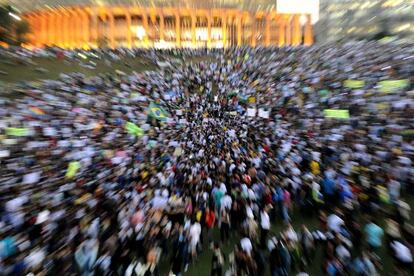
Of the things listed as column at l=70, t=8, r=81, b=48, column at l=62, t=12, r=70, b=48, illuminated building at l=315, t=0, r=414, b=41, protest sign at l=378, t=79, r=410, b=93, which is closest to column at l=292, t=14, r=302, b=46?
illuminated building at l=315, t=0, r=414, b=41

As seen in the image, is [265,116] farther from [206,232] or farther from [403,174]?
[206,232]

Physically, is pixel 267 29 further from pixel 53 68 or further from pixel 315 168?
pixel 315 168

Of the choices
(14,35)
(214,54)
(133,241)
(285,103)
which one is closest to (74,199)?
(133,241)

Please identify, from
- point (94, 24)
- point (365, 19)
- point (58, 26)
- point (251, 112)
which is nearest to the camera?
point (251, 112)

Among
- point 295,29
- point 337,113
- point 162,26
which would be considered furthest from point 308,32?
point 337,113

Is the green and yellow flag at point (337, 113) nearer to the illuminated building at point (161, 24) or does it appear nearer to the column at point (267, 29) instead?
the illuminated building at point (161, 24)
